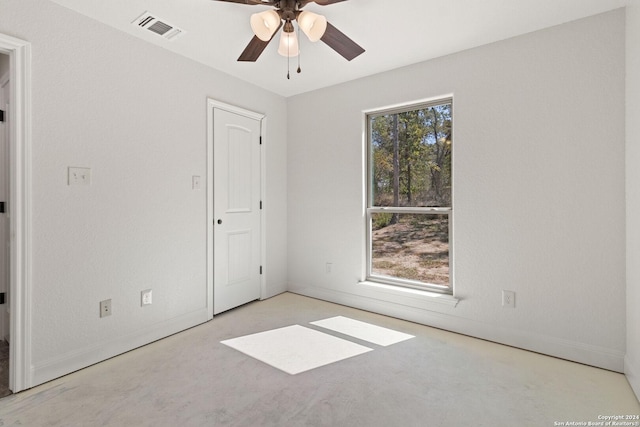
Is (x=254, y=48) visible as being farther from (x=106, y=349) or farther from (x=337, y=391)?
(x=106, y=349)

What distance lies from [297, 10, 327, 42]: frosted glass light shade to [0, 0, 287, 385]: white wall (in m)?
1.53

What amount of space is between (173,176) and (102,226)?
2.33ft

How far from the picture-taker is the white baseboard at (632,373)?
188cm

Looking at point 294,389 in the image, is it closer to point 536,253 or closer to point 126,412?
point 126,412

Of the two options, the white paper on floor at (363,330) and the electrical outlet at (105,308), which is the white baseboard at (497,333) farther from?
the electrical outlet at (105,308)

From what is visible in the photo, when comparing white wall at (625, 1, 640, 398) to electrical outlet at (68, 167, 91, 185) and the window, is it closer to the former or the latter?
the window

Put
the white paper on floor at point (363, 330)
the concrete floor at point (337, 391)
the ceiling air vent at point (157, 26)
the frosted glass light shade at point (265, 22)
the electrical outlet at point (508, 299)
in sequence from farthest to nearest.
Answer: the white paper on floor at point (363, 330)
the electrical outlet at point (508, 299)
the ceiling air vent at point (157, 26)
the frosted glass light shade at point (265, 22)
the concrete floor at point (337, 391)

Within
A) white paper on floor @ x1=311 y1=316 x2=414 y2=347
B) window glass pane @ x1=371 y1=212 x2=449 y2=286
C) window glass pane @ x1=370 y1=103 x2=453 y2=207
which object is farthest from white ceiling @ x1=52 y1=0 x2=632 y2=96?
white paper on floor @ x1=311 y1=316 x2=414 y2=347

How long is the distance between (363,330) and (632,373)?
181 centimetres

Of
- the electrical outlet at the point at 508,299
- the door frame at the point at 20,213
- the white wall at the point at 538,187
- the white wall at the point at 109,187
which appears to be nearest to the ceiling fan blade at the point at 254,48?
the white wall at the point at 109,187

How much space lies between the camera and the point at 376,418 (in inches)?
67.5

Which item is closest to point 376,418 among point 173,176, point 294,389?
point 294,389

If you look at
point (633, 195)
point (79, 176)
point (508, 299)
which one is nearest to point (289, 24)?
point (79, 176)

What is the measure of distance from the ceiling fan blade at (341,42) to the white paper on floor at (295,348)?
87.1 inches
